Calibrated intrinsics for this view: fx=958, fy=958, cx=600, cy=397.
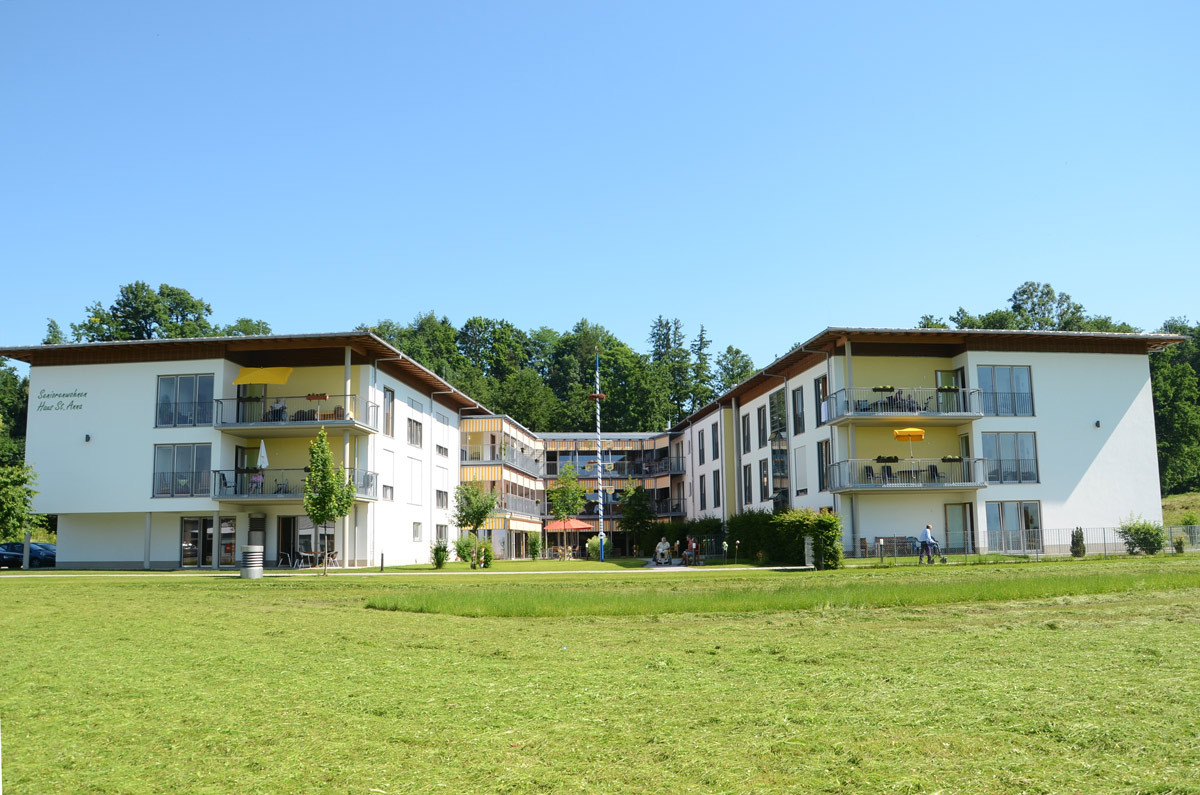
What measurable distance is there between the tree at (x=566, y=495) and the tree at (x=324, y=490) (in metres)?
35.9

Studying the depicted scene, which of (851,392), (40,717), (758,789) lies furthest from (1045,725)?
(851,392)

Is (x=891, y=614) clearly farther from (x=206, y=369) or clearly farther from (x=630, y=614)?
(x=206, y=369)

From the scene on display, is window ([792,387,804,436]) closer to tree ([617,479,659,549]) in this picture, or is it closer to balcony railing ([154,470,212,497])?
tree ([617,479,659,549])

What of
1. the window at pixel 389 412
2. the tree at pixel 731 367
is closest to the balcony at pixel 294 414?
the window at pixel 389 412

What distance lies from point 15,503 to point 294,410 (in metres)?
10.2

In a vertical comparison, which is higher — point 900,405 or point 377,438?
point 900,405

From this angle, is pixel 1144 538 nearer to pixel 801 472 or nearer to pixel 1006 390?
pixel 1006 390

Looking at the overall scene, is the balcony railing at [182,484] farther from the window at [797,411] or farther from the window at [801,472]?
the window at [797,411]

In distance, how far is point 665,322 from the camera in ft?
347

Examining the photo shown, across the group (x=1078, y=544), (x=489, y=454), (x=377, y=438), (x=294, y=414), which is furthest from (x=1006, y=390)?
(x=489, y=454)

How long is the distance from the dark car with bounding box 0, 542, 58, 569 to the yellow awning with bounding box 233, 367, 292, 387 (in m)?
12.3

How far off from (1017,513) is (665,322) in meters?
69.6

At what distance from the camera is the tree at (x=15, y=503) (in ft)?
113

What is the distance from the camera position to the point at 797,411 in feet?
141
